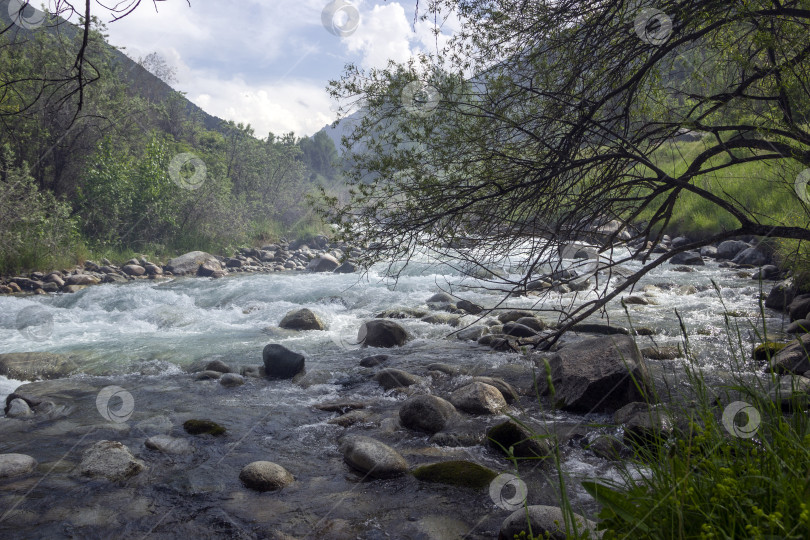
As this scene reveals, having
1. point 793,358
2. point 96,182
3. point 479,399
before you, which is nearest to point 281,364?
point 479,399

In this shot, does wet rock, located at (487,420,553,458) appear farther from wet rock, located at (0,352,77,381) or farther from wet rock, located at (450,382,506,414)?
wet rock, located at (0,352,77,381)

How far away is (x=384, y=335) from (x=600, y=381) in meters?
4.52

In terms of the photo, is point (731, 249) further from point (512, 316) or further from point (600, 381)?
point (600, 381)

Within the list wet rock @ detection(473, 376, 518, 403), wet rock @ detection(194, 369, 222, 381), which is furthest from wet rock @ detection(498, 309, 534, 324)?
wet rock @ detection(194, 369, 222, 381)

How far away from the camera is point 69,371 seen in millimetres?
7652

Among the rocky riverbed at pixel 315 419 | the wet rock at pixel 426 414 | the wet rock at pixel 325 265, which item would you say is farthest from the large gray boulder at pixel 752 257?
the wet rock at pixel 325 265

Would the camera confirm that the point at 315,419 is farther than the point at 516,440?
Yes

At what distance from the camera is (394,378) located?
268 inches

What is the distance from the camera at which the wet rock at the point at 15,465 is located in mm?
4231

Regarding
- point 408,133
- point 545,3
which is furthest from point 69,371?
point 545,3

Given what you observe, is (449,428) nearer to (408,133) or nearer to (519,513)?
(519,513)

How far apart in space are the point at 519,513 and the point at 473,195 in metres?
2.39

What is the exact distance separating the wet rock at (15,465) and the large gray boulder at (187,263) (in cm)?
→ 1727

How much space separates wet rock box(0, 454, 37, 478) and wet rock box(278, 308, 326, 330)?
249 inches
